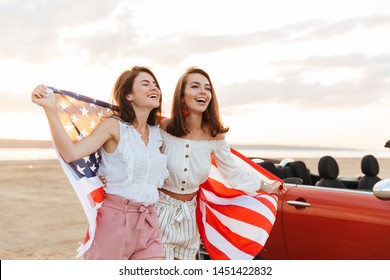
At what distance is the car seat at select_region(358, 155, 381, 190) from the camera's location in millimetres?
5230

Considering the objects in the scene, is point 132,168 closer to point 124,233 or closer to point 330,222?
point 124,233

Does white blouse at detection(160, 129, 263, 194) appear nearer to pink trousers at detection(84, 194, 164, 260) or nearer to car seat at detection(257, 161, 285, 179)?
pink trousers at detection(84, 194, 164, 260)

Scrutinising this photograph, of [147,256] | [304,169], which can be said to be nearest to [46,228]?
[304,169]

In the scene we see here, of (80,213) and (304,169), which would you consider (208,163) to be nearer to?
(304,169)

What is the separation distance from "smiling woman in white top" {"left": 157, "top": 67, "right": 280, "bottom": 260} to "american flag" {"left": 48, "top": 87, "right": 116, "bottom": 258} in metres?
0.44

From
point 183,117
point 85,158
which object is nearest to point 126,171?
point 85,158

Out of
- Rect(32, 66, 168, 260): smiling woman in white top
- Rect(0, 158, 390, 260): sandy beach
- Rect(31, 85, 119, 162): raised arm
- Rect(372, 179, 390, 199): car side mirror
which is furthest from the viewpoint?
Rect(0, 158, 390, 260): sandy beach

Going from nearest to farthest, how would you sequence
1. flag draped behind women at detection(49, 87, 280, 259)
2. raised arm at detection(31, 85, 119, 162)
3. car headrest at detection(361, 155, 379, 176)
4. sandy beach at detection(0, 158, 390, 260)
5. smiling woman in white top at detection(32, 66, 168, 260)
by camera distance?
raised arm at detection(31, 85, 119, 162)
smiling woman in white top at detection(32, 66, 168, 260)
flag draped behind women at detection(49, 87, 280, 259)
car headrest at detection(361, 155, 379, 176)
sandy beach at detection(0, 158, 390, 260)

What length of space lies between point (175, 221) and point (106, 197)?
51 cm

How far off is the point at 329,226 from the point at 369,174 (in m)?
1.07

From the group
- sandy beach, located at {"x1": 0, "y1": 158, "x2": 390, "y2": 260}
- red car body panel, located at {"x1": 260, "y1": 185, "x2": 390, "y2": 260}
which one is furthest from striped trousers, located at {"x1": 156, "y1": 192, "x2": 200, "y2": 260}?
sandy beach, located at {"x1": 0, "y1": 158, "x2": 390, "y2": 260}

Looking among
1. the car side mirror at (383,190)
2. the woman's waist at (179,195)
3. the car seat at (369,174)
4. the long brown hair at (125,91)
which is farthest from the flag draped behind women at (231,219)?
the car seat at (369,174)

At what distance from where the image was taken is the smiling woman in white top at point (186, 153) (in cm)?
364

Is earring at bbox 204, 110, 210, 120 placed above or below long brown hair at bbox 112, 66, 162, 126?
below
